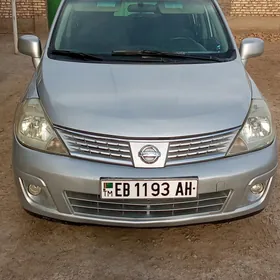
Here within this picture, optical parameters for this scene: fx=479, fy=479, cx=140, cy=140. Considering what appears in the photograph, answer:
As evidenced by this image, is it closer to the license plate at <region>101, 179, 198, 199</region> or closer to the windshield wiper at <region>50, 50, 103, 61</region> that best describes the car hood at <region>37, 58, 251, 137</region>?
the windshield wiper at <region>50, 50, 103, 61</region>

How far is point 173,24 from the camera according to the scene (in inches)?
157

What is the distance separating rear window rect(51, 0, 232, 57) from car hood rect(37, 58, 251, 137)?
314 mm

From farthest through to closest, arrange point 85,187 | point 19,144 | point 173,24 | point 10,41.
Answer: point 10,41 < point 173,24 < point 19,144 < point 85,187

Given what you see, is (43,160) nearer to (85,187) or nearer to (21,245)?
(85,187)

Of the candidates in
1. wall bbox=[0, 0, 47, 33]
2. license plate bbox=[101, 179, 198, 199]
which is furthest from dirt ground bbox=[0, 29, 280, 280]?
wall bbox=[0, 0, 47, 33]

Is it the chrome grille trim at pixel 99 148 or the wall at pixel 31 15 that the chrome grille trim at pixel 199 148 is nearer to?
the chrome grille trim at pixel 99 148

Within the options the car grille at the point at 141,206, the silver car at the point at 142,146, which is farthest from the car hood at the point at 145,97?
the car grille at the point at 141,206

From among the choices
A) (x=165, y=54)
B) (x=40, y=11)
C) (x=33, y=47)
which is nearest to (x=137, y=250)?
(x=165, y=54)

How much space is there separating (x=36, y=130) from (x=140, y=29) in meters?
1.43

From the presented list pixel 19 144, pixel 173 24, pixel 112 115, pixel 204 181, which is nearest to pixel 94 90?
pixel 112 115

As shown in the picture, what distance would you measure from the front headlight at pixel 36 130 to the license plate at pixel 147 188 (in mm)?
A: 349

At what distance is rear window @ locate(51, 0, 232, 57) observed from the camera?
3.77m

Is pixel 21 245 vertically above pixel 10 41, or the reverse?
pixel 21 245

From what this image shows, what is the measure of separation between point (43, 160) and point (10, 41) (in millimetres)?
8501
